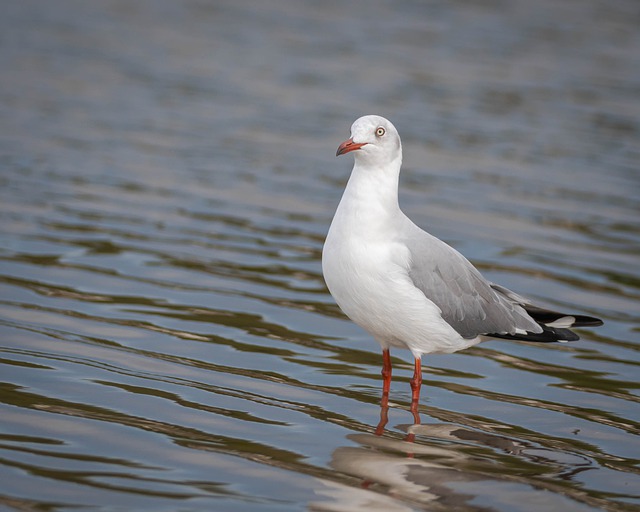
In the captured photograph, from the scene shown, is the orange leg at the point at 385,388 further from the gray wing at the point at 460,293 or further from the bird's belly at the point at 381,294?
the gray wing at the point at 460,293

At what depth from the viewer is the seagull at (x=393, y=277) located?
6391 millimetres

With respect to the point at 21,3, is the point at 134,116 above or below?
below

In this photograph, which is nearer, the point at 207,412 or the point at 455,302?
the point at 207,412

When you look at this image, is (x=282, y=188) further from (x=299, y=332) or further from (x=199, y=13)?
(x=199, y=13)

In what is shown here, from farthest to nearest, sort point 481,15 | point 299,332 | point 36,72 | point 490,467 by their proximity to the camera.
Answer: point 481,15
point 36,72
point 299,332
point 490,467

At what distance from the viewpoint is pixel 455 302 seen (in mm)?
6754

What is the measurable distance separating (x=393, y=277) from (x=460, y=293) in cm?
63

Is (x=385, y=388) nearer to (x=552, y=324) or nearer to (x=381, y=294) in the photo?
(x=381, y=294)

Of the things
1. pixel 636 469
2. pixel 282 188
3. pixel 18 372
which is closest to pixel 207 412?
pixel 18 372

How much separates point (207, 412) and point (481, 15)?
697 inches

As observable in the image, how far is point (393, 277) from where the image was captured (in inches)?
251

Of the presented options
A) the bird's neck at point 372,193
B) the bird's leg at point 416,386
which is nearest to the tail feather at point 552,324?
the bird's leg at point 416,386

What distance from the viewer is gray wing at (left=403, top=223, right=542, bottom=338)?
6586 millimetres

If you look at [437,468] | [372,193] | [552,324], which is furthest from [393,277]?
[552,324]
